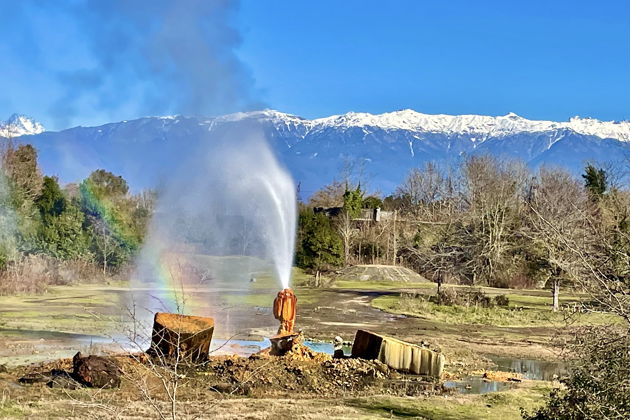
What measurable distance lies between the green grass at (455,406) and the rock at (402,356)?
3002mm

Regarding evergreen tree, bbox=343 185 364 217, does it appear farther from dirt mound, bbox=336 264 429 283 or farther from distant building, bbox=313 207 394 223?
dirt mound, bbox=336 264 429 283

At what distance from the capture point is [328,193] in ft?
385

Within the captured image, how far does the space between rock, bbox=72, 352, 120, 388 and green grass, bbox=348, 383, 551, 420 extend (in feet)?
18.3

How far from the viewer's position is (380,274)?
6594 cm

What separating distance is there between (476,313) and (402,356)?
2089 centimetres

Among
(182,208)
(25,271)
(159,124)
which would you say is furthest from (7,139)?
(159,124)

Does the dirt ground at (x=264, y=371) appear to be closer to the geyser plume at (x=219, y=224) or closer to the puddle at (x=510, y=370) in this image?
the puddle at (x=510, y=370)

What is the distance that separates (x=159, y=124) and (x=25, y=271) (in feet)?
326

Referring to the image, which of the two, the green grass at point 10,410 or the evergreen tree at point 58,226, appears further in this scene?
the evergreen tree at point 58,226

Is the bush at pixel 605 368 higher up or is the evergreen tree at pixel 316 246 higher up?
the evergreen tree at pixel 316 246

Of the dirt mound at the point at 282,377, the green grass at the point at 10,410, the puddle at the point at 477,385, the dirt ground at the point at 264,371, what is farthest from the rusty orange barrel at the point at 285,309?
the green grass at the point at 10,410

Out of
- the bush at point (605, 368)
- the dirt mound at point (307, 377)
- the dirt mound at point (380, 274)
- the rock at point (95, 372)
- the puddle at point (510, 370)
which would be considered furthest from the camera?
the dirt mound at point (380, 274)

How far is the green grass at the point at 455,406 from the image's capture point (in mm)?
17339

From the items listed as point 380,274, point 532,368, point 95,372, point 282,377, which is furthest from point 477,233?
point 95,372
